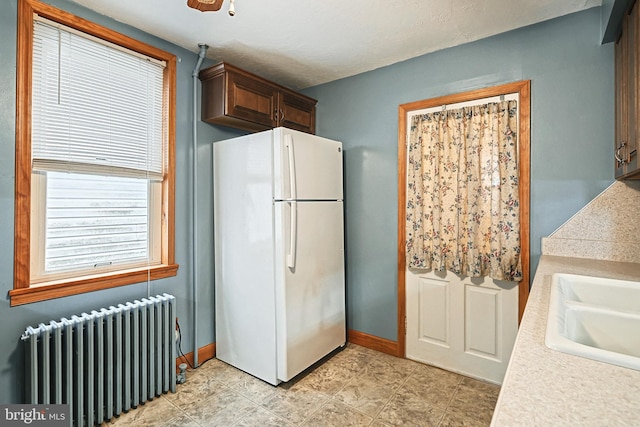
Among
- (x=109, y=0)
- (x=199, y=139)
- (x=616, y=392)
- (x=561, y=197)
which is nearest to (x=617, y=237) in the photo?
(x=561, y=197)

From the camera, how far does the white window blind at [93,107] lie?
1.82 meters

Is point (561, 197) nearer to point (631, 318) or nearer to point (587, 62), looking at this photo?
point (587, 62)

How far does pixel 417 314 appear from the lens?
8.65 feet

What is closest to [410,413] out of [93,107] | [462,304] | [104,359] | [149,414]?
[462,304]

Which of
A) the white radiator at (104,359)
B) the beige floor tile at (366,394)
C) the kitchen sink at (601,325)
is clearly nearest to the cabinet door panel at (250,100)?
the white radiator at (104,359)

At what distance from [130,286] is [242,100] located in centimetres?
154

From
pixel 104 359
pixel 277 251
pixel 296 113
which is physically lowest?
pixel 104 359

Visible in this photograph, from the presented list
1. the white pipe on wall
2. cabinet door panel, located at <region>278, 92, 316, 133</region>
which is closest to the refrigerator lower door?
the white pipe on wall

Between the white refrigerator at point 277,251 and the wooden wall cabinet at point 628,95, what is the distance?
1.74m

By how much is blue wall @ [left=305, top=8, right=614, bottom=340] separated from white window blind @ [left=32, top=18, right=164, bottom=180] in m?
1.54

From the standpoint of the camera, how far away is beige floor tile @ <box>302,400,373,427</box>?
1885 millimetres

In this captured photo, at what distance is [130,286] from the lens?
7.11ft

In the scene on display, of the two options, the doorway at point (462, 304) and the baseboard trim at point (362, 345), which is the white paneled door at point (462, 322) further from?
the baseboard trim at point (362, 345)

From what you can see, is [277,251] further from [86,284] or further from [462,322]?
[462,322]
